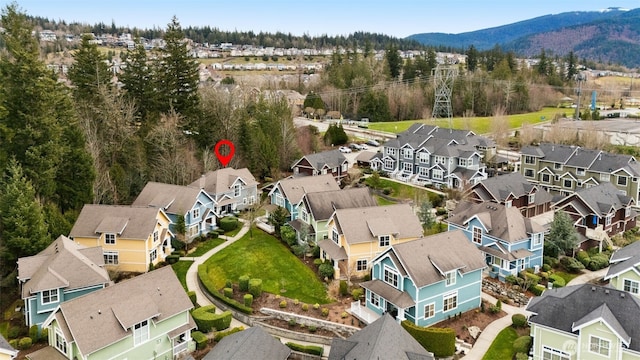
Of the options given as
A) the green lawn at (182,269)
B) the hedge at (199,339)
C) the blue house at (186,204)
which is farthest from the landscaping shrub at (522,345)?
the blue house at (186,204)

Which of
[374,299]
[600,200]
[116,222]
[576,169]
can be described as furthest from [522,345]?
[576,169]

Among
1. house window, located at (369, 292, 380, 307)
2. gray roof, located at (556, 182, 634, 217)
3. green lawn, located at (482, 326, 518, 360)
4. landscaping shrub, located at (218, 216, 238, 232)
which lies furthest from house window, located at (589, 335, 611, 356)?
A: landscaping shrub, located at (218, 216, 238, 232)

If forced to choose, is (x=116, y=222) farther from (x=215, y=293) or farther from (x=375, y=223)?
(x=375, y=223)

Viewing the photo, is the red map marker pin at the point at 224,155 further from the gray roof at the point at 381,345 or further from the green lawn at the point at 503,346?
the gray roof at the point at 381,345

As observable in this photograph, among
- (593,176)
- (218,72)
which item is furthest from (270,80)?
(593,176)

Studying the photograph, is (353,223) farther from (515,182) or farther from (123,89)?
(123,89)

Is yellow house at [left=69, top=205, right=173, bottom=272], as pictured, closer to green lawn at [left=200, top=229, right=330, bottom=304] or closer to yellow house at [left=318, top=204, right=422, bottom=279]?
green lawn at [left=200, top=229, right=330, bottom=304]
